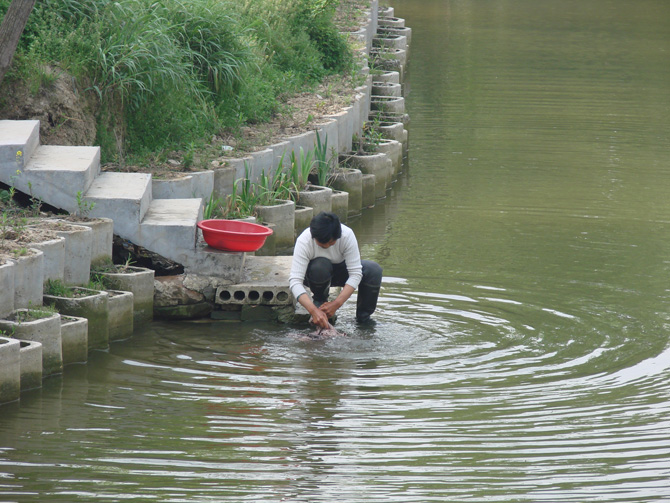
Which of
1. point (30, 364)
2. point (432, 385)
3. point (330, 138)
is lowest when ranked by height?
point (432, 385)

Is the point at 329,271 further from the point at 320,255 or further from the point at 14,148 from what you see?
the point at 14,148

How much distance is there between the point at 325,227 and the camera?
299 inches

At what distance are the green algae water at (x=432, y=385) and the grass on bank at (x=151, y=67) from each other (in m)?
2.27

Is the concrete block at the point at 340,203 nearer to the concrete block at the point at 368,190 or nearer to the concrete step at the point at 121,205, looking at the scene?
the concrete block at the point at 368,190

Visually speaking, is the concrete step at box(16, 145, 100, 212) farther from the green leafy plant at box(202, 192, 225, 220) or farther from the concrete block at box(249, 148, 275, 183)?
the concrete block at box(249, 148, 275, 183)

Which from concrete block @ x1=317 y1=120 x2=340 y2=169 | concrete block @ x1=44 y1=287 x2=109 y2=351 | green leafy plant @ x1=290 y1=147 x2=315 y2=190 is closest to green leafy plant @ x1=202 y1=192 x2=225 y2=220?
green leafy plant @ x1=290 y1=147 x2=315 y2=190

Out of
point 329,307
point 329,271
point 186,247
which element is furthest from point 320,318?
point 186,247

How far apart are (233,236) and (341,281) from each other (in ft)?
3.17

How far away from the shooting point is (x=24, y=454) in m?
5.71

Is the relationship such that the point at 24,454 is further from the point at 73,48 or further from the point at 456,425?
the point at 73,48

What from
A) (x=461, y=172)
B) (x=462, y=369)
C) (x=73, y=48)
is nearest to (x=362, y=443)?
(x=462, y=369)

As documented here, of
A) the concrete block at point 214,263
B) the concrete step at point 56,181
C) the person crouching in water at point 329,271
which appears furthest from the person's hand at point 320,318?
the concrete step at point 56,181

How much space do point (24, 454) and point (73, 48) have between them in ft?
17.1

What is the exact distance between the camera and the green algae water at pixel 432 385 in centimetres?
546
